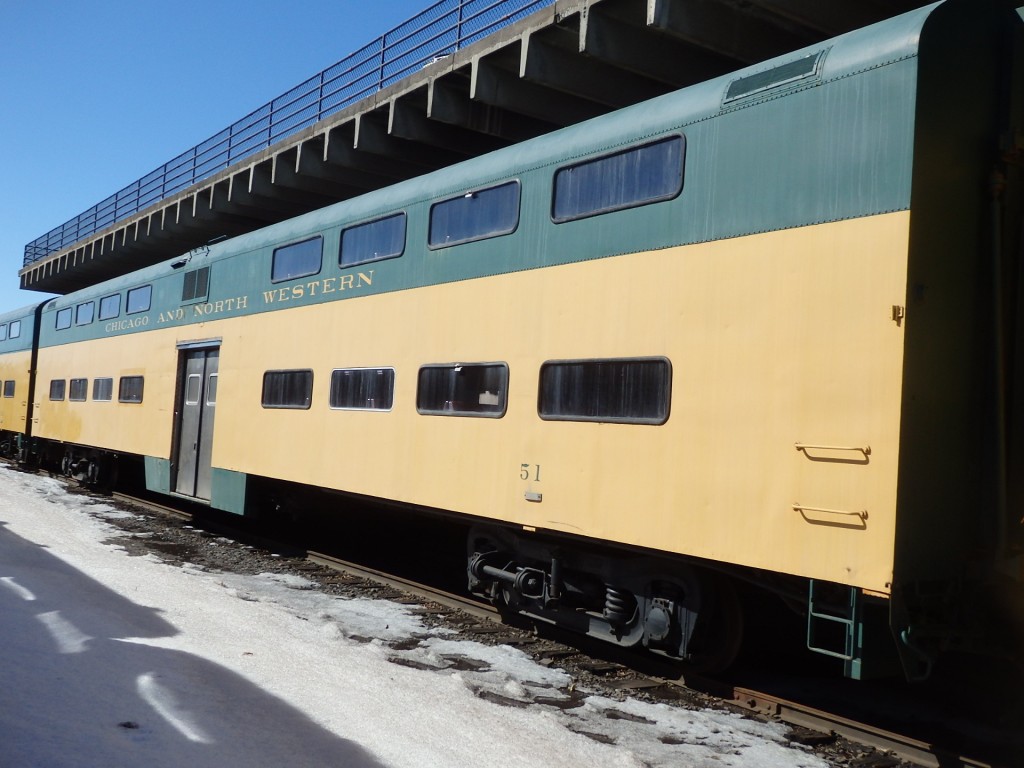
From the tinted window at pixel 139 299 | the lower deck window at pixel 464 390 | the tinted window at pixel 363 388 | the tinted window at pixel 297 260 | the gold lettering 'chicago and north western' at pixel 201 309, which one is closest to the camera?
the lower deck window at pixel 464 390

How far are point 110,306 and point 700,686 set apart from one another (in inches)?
547

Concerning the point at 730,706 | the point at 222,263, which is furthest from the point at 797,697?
the point at 222,263

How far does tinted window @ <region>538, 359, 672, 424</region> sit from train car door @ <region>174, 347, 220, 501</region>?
6.78 meters

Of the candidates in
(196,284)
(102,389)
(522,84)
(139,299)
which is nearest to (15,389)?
(102,389)

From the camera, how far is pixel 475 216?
7.71 metres

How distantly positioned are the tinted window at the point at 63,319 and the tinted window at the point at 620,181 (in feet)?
50.3

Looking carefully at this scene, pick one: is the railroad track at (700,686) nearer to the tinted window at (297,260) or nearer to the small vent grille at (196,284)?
the tinted window at (297,260)

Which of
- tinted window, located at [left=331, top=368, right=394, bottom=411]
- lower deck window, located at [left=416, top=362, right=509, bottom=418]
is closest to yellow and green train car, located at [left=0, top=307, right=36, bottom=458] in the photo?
tinted window, located at [left=331, top=368, right=394, bottom=411]

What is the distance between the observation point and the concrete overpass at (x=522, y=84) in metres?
9.56

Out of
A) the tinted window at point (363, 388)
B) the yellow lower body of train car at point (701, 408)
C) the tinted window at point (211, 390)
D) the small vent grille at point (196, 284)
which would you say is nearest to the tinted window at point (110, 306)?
the small vent grille at point (196, 284)

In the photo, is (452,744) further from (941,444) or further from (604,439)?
(941,444)

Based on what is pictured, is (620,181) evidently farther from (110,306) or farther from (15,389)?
(15,389)

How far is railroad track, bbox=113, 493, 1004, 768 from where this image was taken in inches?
198

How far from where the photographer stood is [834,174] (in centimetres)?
504
